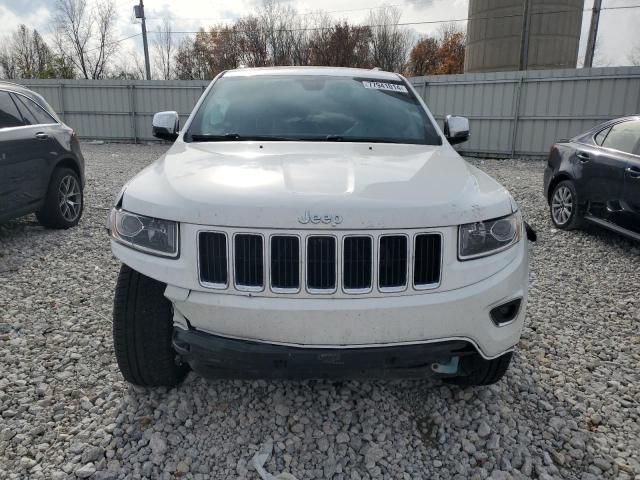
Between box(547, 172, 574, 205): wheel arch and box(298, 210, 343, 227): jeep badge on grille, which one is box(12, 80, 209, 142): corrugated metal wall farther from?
box(298, 210, 343, 227): jeep badge on grille

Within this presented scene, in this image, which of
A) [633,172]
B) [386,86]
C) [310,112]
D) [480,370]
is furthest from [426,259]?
[633,172]

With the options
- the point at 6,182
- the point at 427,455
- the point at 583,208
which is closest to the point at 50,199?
the point at 6,182

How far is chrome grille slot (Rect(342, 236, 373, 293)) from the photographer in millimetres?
1901

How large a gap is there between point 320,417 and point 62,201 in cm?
472

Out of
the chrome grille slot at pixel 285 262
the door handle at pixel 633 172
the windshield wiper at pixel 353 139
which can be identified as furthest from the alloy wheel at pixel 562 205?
the chrome grille slot at pixel 285 262

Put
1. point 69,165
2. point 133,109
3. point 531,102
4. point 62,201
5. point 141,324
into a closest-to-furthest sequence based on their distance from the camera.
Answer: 1. point 141,324
2. point 62,201
3. point 69,165
4. point 531,102
5. point 133,109

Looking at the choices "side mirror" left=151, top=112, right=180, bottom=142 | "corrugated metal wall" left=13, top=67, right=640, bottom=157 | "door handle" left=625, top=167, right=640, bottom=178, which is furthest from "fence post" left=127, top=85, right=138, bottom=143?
"door handle" left=625, top=167, right=640, bottom=178

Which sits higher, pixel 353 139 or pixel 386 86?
pixel 386 86

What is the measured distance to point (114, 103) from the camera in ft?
60.4

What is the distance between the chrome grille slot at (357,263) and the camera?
1.90m

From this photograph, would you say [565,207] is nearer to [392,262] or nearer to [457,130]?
[457,130]

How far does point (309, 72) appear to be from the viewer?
145 inches

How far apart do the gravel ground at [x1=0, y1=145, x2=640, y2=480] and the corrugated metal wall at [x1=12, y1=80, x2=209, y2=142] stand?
15869 millimetres

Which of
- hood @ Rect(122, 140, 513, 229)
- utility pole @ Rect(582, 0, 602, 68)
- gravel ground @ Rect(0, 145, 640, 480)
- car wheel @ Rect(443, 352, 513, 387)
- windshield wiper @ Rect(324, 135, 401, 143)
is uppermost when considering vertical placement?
utility pole @ Rect(582, 0, 602, 68)
